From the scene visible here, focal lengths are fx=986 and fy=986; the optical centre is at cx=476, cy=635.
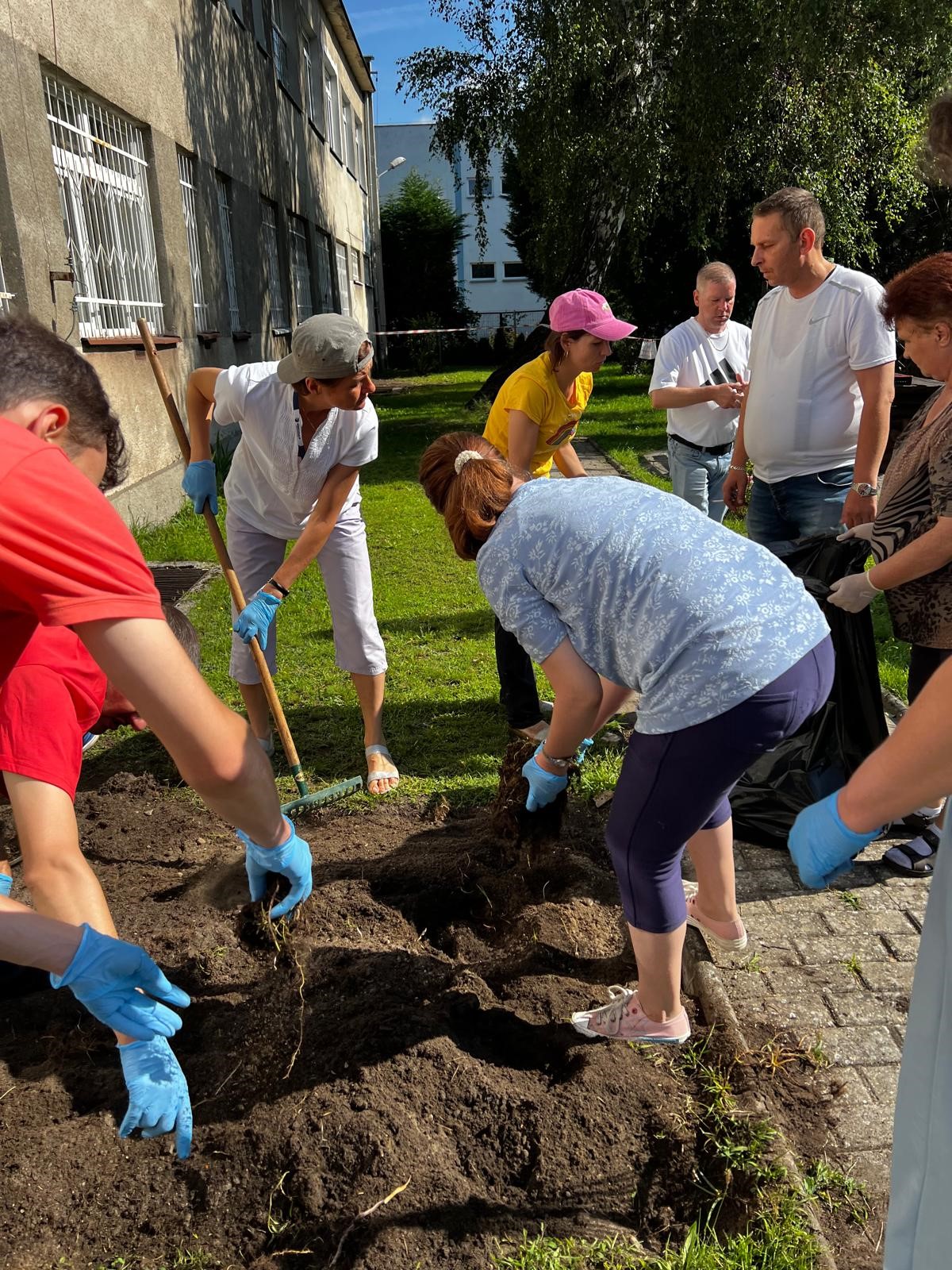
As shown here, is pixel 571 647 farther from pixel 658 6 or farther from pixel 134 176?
pixel 658 6

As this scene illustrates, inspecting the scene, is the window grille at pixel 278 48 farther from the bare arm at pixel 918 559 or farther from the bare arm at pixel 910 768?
the bare arm at pixel 910 768

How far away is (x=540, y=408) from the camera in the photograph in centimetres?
397

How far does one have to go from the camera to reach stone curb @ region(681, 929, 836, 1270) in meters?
2.00

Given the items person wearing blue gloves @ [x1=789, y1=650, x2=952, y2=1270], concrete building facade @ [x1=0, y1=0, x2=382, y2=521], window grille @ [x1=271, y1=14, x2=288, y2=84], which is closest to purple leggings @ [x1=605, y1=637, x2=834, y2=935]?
person wearing blue gloves @ [x1=789, y1=650, x2=952, y2=1270]

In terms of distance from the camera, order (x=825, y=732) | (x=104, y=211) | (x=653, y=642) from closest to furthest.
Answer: (x=653, y=642)
(x=825, y=732)
(x=104, y=211)

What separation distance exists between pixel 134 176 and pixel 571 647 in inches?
329

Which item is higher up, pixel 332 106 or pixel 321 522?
pixel 332 106

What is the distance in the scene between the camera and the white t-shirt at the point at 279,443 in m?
3.67

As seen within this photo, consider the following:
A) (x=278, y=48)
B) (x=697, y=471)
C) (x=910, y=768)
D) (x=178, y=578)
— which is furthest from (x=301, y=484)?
(x=278, y=48)

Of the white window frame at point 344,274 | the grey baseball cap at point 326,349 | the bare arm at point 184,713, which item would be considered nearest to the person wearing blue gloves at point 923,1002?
the bare arm at point 184,713

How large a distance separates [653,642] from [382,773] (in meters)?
2.22

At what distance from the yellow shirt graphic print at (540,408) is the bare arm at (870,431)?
108cm

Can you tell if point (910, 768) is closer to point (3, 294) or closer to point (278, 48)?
point (3, 294)

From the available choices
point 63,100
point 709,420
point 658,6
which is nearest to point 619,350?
point 658,6
